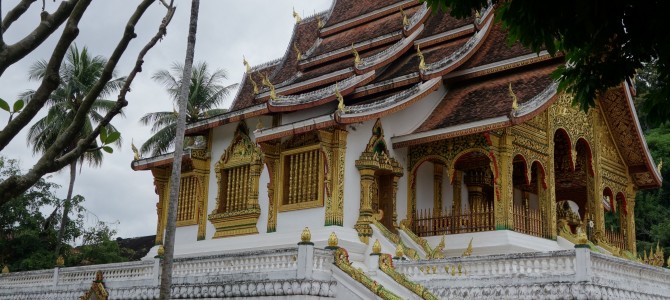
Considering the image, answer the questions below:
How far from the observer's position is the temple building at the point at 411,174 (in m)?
12.6

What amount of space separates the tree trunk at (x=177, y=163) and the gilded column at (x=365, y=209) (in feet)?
11.8

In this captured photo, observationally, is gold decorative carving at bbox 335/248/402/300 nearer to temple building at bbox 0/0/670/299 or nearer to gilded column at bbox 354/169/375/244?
temple building at bbox 0/0/670/299

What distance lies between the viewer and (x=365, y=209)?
15.3m

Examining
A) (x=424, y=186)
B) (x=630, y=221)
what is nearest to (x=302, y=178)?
(x=424, y=186)

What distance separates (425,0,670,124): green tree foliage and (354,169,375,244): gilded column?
930 centimetres

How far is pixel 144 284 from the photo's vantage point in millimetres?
15062

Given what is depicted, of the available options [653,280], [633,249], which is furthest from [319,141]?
[633,249]

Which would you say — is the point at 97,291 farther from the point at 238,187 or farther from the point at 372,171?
the point at 372,171

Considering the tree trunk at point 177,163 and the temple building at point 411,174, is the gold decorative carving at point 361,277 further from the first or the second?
the tree trunk at point 177,163

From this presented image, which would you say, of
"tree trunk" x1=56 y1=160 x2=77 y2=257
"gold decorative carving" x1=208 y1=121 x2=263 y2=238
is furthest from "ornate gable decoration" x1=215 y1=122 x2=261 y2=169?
"tree trunk" x1=56 y1=160 x2=77 y2=257

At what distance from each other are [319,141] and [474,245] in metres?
3.43

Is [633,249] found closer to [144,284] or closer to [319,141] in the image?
[319,141]

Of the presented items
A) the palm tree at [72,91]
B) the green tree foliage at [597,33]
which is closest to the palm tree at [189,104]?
the palm tree at [72,91]

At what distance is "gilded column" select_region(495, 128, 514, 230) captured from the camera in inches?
581
